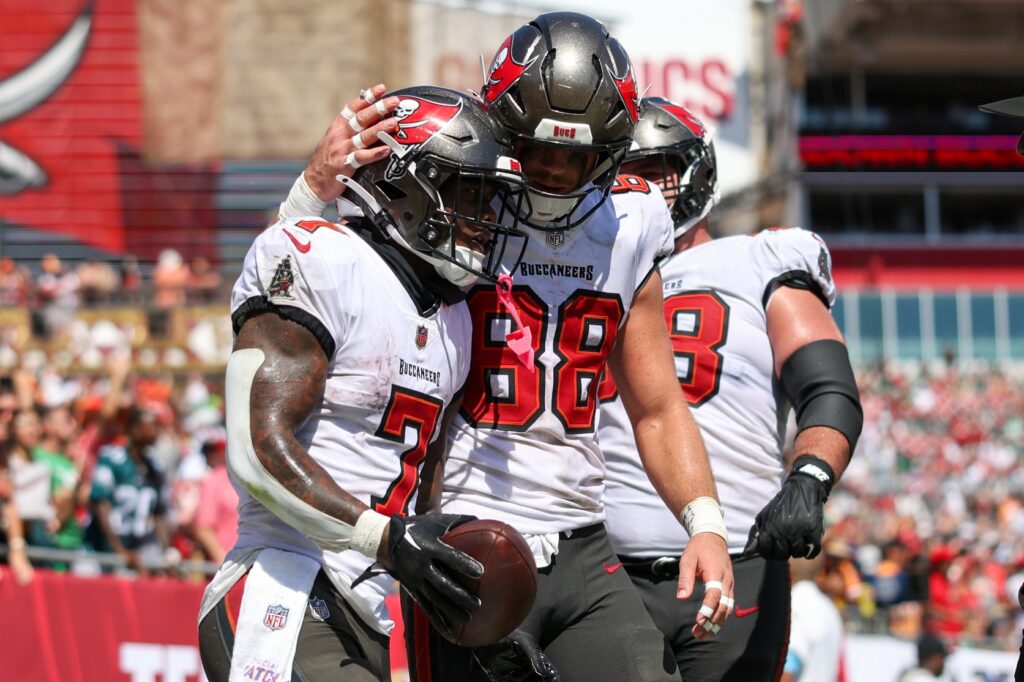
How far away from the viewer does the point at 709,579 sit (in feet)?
10.2

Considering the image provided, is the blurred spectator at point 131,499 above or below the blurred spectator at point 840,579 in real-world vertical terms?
above

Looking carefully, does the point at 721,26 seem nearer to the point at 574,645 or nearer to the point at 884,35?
the point at 884,35

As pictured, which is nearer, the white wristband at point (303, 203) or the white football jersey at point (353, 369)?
the white football jersey at point (353, 369)

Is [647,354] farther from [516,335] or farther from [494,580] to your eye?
[494,580]

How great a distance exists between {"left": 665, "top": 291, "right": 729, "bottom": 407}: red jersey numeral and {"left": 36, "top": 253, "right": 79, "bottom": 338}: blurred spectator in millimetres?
12618

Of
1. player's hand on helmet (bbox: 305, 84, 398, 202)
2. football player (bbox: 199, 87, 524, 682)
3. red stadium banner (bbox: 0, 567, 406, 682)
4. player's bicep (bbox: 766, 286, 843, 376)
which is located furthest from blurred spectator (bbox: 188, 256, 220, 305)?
football player (bbox: 199, 87, 524, 682)

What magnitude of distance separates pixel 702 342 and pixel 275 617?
5.39ft

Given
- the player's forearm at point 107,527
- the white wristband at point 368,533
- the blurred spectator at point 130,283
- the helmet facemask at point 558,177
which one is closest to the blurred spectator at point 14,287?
the blurred spectator at point 130,283

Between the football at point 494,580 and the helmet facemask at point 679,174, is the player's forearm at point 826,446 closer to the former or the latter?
the helmet facemask at point 679,174

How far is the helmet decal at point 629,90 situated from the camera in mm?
→ 3246

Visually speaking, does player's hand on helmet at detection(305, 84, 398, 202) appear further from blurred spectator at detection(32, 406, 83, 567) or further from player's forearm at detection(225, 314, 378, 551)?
blurred spectator at detection(32, 406, 83, 567)

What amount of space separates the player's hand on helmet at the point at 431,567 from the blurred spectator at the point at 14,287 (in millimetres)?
14745

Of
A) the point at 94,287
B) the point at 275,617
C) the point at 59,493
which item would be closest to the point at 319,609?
the point at 275,617

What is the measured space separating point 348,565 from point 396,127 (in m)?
0.95
